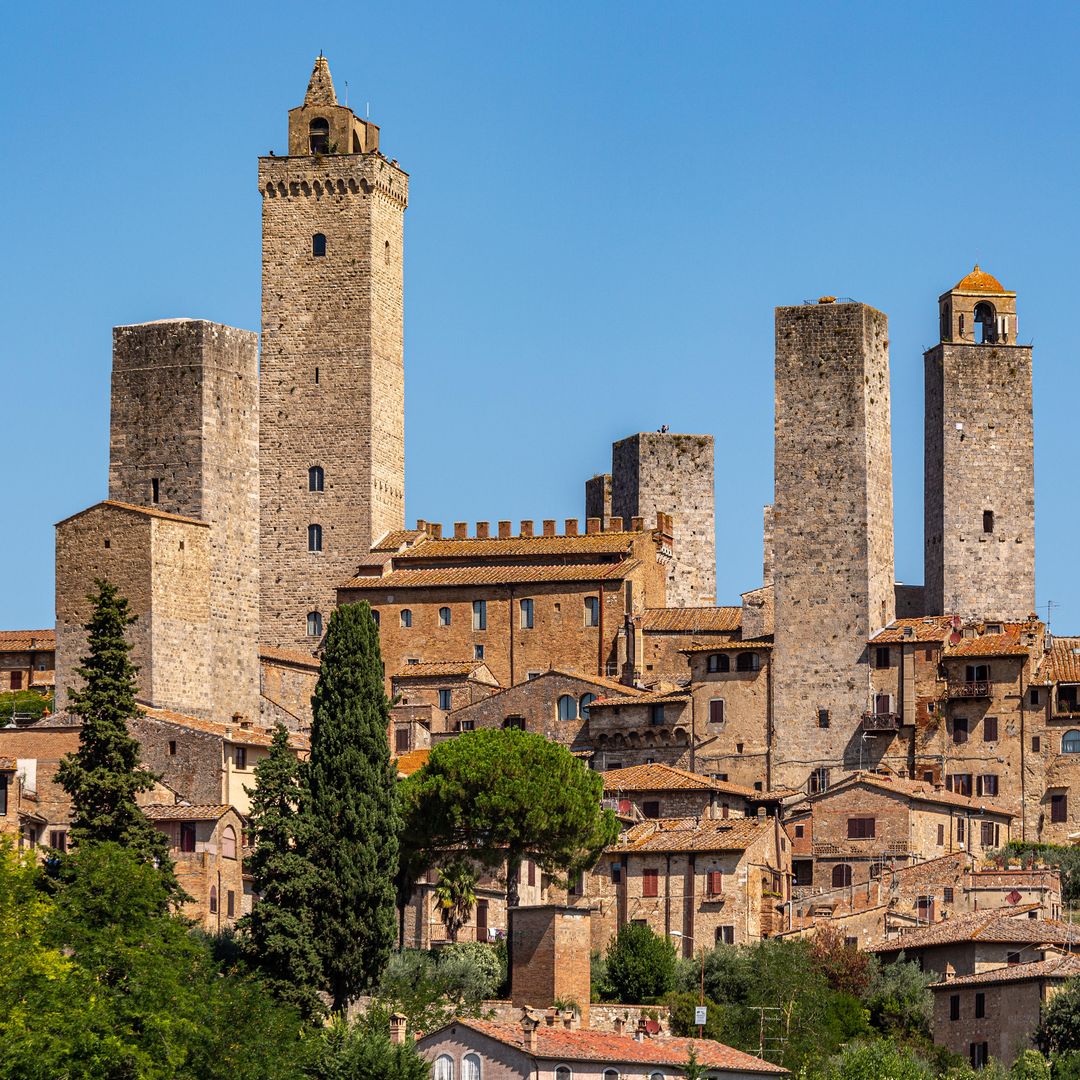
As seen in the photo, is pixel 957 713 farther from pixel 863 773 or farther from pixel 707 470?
pixel 707 470

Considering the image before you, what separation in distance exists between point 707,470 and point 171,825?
32.1m

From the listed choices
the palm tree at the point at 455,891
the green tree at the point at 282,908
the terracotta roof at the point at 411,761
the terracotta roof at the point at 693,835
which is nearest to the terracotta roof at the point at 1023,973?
the terracotta roof at the point at 693,835

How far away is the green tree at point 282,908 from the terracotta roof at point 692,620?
2602 cm

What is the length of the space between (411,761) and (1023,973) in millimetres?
20476

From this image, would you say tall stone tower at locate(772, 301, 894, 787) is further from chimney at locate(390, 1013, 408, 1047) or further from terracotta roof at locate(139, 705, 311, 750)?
chimney at locate(390, 1013, 408, 1047)

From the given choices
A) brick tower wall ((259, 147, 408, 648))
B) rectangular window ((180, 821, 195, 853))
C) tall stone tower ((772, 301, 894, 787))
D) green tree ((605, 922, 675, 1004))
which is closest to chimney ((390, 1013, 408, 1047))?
green tree ((605, 922, 675, 1004))

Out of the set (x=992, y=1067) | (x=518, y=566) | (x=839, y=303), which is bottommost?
(x=992, y=1067)

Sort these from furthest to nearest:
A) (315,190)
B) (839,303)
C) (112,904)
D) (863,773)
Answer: (315,190) < (839,303) < (863,773) < (112,904)

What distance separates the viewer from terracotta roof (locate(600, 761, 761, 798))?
7775cm

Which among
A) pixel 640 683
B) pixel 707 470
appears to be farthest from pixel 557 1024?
pixel 707 470

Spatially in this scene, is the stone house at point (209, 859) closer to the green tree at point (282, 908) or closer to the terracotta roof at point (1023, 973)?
the green tree at point (282, 908)

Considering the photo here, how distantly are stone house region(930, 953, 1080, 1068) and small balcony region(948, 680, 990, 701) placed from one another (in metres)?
16.5

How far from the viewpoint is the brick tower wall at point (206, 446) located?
82.7m

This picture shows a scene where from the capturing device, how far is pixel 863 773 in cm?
8019
